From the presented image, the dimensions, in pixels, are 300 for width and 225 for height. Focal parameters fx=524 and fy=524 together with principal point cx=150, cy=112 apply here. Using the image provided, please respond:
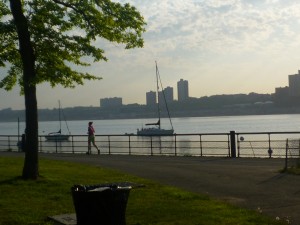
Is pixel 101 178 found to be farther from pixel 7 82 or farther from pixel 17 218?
pixel 17 218

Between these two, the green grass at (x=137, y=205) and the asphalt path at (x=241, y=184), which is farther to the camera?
the asphalt path at (x=241, y=184)

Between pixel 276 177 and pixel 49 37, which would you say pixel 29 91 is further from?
pixel 276 177

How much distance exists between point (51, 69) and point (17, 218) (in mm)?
6556

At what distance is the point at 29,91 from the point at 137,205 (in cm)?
597

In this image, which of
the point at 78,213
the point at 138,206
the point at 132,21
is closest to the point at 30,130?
the point at 132,21

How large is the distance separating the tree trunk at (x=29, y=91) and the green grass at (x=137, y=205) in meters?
0.45

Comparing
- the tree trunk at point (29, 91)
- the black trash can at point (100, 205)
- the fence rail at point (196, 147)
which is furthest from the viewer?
the fence rail at point (196, 147)

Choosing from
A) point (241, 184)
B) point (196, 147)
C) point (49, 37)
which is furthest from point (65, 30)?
point (196, 147)

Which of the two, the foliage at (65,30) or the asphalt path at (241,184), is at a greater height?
the foliage at (65,30)

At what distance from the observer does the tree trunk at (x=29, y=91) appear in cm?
1441

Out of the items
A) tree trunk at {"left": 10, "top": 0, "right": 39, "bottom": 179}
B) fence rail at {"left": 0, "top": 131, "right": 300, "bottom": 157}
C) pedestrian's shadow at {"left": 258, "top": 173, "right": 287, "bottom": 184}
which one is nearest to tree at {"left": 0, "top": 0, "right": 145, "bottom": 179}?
tree trunk at {"left": 10, "top": 0, "right": 39, "bottom": 179}

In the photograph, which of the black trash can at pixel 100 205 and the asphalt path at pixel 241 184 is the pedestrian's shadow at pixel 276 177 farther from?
the black trash can at pixel 100 205

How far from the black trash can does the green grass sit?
130 centimetres

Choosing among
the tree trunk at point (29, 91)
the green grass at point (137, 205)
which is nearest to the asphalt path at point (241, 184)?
the green grass at point (137, 205)
